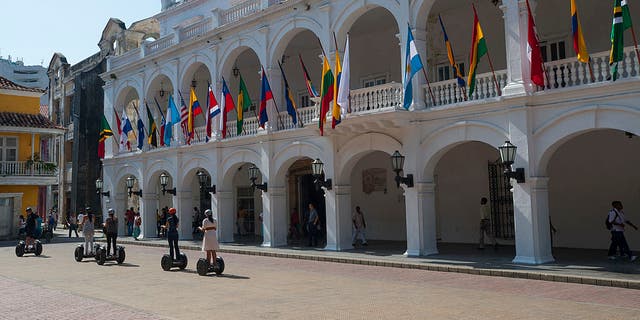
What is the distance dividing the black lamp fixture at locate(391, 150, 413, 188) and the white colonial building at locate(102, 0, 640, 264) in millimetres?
258

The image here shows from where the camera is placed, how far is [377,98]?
1889cm

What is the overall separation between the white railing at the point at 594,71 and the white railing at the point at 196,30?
1592 cm

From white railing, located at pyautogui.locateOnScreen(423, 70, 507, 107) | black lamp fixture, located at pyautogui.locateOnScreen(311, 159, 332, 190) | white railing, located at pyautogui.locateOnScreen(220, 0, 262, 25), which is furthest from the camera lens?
white railing, located at pyautogui.locateOnScreen(220, 0, 262, 25)

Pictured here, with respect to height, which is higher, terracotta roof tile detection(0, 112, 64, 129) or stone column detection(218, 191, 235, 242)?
terracotta roof tile detection(0, 112, 64, 129)

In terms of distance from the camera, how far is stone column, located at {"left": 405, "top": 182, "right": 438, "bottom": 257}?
1783cm

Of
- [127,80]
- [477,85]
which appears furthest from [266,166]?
[127,80]

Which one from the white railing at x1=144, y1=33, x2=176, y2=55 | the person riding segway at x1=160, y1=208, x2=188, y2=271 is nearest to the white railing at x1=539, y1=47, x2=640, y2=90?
the person riding segway at x1=160, y1=208, x2=188, y2=271

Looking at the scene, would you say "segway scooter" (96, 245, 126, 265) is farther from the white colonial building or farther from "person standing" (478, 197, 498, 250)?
"person standing" (478, 197, 498, 250)

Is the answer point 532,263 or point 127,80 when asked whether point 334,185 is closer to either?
point 532,263

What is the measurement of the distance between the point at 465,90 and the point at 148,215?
741 inches

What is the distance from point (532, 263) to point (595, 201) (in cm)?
462

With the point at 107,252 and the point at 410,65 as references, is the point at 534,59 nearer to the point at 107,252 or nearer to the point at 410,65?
the point at 410,65

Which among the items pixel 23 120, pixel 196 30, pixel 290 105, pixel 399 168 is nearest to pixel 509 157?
pixel 399 168

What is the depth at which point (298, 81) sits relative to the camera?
2761 cm
